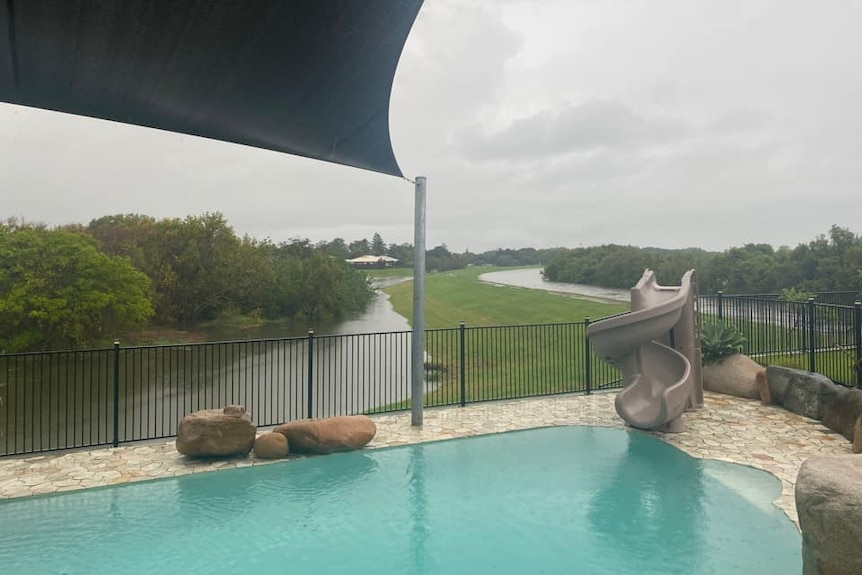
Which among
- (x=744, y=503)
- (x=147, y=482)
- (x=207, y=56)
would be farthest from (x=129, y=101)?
(x=744, y=503)

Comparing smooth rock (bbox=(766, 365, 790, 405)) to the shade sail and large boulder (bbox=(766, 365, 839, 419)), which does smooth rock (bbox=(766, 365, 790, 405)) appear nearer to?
large boulder (bbox=(766, 365, 839, 419))

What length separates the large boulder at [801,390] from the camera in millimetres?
8188

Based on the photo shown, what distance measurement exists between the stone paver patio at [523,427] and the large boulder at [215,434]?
0.16 m

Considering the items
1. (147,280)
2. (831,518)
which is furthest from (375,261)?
(831,518)

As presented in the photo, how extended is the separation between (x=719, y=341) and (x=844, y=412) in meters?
3.09

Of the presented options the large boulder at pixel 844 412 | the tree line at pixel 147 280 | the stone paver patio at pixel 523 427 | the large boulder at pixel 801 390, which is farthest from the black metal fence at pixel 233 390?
the large boulder at pixel 844 412

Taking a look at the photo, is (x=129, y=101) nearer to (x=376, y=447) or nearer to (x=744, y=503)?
(x=376, y=447)

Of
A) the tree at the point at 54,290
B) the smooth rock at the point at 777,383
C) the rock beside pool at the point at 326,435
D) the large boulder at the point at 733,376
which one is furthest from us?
the tree at the point at 54,290

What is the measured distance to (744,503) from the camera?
5371 millimetres

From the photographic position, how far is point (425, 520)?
514 cm

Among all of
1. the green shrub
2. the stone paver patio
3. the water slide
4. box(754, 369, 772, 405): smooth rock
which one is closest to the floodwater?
the stone paver patio

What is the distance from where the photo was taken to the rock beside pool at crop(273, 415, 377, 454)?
7074 millimetres

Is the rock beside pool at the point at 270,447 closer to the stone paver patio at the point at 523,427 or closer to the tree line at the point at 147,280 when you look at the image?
the stone paver patio at the point at 523,427

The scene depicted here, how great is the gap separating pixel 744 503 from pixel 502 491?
263cm
